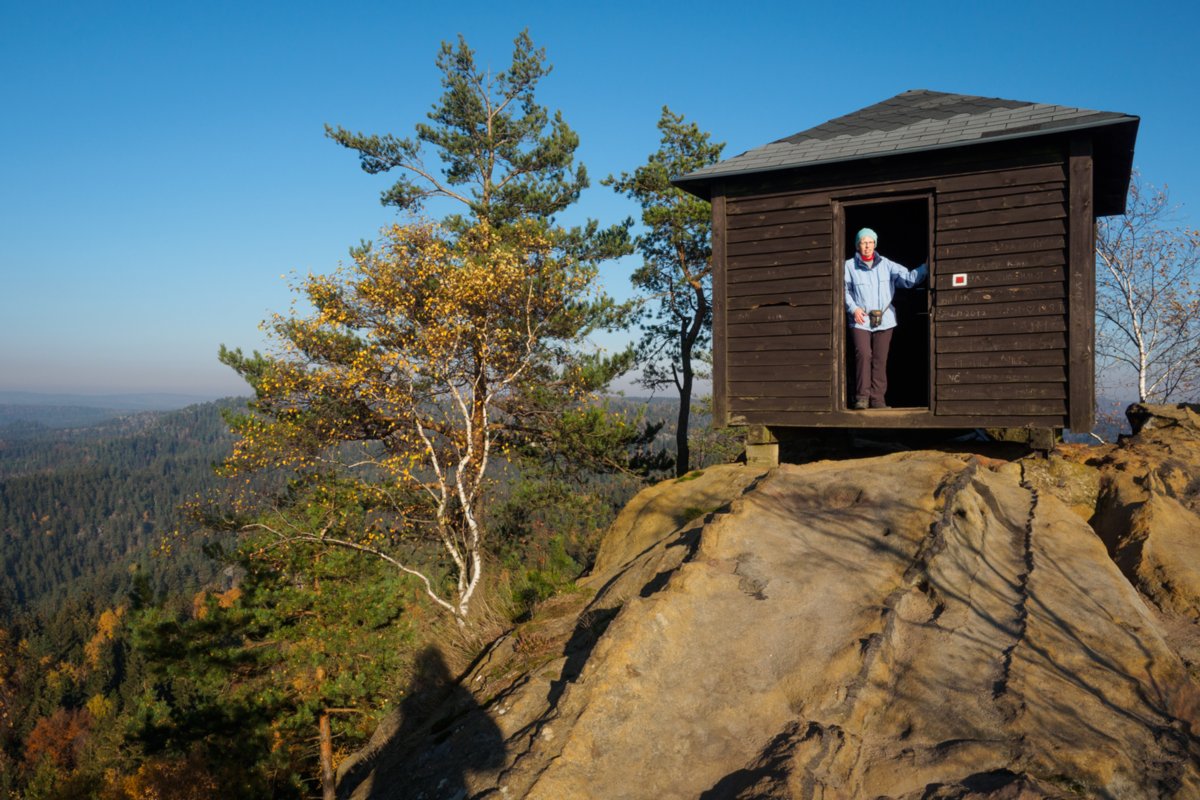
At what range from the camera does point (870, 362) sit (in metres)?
9.24

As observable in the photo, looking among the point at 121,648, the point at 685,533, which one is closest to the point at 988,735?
the point at 685,533

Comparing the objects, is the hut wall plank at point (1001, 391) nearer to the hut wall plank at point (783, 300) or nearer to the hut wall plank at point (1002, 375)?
the hut wall plank at point (1002, 375)

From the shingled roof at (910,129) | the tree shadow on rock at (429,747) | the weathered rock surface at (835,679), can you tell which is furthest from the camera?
the shingled roof at (910,129)

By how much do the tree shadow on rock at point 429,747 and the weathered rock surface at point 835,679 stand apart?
0.03 meters

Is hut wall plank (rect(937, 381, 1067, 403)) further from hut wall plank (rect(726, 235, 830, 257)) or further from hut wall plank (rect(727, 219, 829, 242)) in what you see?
hut wall plank (rect(727, 219, 829, 242))

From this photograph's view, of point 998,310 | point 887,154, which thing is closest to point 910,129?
point 887,154

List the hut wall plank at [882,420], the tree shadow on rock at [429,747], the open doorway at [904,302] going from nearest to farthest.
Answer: the tree shadow on rock at [429,747] < the hut wall plank at [882,420] < the open doorway at [904,302]

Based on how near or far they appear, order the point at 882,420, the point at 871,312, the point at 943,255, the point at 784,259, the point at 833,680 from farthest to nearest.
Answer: the point at 784,259, the point at 871,312, the point at 882,420, the point at 943,255, the point at 833,680

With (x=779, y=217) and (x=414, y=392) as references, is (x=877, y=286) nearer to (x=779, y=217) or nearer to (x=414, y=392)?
(x=779, y=217)

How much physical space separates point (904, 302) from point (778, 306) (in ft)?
11.4

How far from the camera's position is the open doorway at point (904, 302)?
11.8m

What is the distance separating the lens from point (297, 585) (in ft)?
44.9

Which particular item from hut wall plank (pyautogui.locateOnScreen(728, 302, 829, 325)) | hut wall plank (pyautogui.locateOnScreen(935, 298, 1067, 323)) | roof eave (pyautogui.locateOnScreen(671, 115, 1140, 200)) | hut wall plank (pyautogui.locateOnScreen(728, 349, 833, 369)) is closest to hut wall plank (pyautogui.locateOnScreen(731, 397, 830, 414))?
hut wall plank (pyautogui.locateOnScreen(728, 349, 833, 369))

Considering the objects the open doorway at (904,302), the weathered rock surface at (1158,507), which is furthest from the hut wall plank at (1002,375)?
the open doorway at (904,302)
